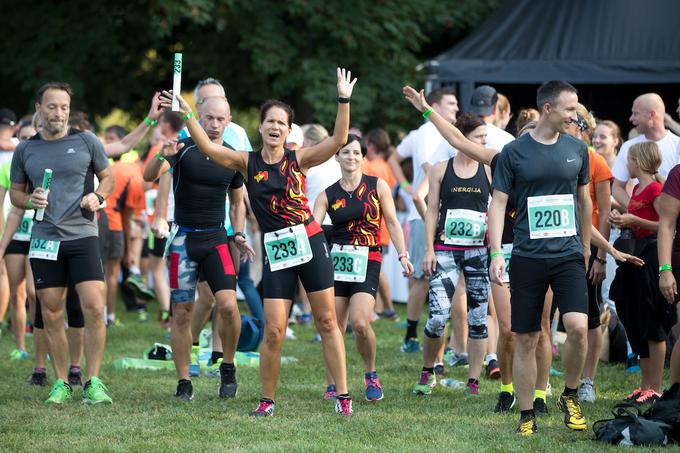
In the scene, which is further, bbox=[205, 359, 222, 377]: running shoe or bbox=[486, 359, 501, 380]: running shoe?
bbox=[205, 359, 222, 377]: running shoe

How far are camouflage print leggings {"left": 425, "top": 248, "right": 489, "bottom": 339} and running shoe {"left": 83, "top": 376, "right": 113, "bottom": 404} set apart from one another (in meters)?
2.35

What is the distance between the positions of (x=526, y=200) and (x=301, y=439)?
1861 millimetres

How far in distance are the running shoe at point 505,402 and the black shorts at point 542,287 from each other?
40.2 inches

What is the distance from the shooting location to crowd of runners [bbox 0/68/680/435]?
20.9 ft

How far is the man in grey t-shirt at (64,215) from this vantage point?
295 inches

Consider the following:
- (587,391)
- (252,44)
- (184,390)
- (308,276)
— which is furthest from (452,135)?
(252,44)

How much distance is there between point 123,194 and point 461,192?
5.88 m

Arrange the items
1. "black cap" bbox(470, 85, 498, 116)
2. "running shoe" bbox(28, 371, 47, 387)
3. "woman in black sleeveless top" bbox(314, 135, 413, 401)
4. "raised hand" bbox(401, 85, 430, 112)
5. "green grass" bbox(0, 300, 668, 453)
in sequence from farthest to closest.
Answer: "black cap" bbox(470, 85, 498, 116), "running shoe" bbox(28, 371, 47, 387), "woman in black sleeveless top" bbox(314, 135, 413, 401), "raised hand" bbox(401, 85, 430, 112), "green grass" bbox(0, 300, 668, 453)

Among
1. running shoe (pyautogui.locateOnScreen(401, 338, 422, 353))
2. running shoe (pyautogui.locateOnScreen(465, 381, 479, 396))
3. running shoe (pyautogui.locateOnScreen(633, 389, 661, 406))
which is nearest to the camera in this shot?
running shoe (pyautogui.locateOnScreen(633, 389, 661, 406))

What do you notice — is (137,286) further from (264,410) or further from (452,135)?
(452,135)

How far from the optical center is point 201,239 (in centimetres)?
772

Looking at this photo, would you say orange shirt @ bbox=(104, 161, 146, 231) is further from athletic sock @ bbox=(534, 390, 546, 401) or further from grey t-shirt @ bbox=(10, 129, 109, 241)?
athletic sock @ bbox=(534, 390, 546, 401)

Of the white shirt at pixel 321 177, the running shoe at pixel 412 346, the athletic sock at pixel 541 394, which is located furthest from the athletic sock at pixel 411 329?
the athletic sock at pixel 541 394

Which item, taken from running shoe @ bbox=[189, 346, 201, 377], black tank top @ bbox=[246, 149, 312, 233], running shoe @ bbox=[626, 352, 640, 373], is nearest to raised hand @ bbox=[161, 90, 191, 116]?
black tank top @ bbox=[246, 149, 312, 233]
